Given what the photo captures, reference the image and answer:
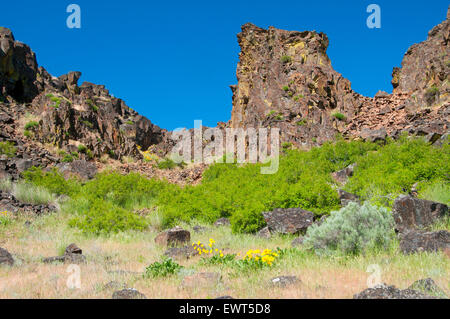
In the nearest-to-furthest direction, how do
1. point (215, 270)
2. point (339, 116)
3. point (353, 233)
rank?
point (215, 270), point (353, 233), point (339, 116)

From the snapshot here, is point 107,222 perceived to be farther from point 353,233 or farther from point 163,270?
point 353,233

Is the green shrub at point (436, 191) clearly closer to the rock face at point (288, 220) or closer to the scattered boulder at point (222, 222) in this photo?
the rock face at point (288, 220)

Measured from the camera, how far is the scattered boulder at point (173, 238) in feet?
29.2

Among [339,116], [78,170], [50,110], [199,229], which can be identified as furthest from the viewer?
[339,116]

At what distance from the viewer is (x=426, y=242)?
6.11 meters

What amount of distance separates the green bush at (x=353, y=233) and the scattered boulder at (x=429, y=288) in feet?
7.07

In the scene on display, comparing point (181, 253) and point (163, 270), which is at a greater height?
point (181, 253)

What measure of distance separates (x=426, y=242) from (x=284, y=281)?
296 centimetres

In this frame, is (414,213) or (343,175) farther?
(343,175)

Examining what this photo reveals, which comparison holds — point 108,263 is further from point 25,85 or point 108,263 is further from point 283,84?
point 25,85

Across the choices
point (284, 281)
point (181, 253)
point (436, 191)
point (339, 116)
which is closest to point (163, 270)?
point (181, 253)

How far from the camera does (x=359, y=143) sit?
55.2 feet
